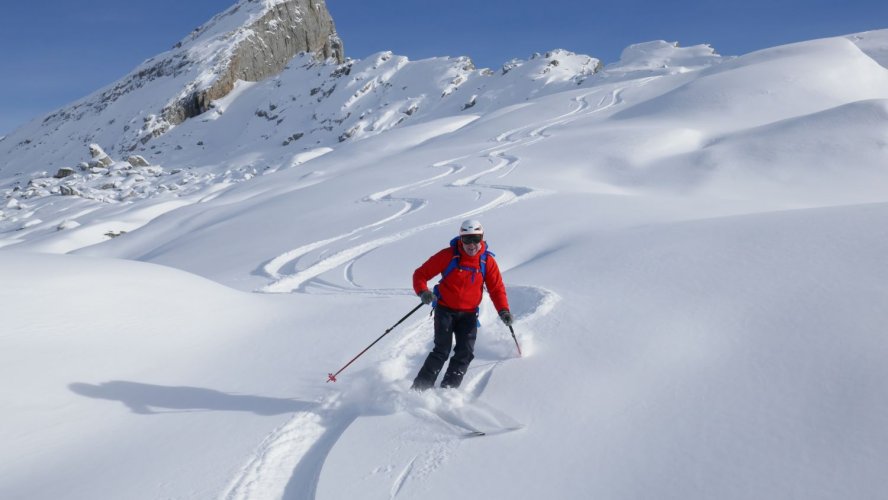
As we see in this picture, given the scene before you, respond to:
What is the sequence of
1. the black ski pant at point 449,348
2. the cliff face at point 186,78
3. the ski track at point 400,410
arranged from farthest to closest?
1. the cliff face at point 186,78
2. the black ski pant at point 449,348
3. the ski track at point 400,410

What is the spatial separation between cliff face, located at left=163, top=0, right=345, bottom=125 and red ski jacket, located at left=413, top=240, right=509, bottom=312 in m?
96.8

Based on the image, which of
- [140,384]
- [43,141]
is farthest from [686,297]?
[43,141]

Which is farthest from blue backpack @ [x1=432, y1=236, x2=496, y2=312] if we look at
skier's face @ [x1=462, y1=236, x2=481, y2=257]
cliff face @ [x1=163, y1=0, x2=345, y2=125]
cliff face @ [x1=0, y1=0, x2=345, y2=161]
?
cliff face @ [x1=163, y1=0, x2=345, y2=125]

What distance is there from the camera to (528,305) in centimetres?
575

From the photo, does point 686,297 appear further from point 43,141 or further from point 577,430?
point 43,141

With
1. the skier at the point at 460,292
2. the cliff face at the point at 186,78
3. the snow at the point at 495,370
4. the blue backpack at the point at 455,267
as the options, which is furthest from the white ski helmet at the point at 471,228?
the cliff face at the point at 186,78

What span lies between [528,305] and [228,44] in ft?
384

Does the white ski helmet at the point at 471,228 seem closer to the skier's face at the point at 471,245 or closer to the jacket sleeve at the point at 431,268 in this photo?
the skier's face at the point at 471,245

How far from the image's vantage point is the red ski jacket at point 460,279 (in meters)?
4.37

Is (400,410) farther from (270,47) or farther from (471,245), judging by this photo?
(270,47)

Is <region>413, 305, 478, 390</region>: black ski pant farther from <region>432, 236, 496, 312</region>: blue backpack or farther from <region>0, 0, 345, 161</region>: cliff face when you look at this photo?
<region>0, 0, 345, 161</region>: cliff face

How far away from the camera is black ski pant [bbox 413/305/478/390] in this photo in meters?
4.19

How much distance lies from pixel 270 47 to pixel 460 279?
11895 cm

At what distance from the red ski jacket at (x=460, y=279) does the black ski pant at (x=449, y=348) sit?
0.09 m
